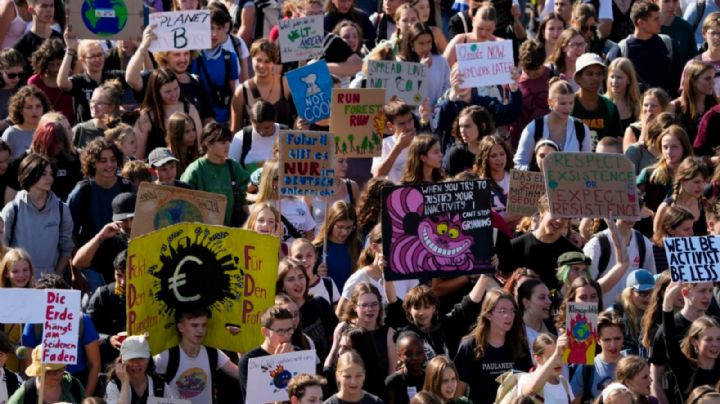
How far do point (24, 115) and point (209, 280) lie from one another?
3.79 meters

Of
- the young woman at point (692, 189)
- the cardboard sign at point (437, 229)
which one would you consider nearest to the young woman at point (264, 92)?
the young woman at point (692, 189)

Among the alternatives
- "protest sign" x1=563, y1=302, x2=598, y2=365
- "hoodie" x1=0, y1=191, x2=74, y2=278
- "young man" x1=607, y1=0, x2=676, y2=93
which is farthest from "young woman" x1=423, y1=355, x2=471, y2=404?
"young man" x1=607, y1=0, x2=676, y2=93

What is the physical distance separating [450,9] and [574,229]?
5757mm

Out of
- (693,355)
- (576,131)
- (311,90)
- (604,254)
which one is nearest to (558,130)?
(576,131)

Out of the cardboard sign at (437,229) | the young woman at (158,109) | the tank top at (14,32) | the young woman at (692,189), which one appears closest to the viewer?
the cardboard sign at (437,229)

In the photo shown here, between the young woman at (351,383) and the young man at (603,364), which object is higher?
the young man at (603,364)

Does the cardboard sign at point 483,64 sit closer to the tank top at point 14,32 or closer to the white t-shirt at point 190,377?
the tank top at point 14,32

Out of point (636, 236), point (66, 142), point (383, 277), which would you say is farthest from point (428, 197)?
point (66, 142)

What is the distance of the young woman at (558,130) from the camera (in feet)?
57.0

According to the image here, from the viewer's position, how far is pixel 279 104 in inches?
724

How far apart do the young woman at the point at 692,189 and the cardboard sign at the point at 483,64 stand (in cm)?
204

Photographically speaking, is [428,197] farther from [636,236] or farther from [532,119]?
[532,119]

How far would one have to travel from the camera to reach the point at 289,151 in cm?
1577

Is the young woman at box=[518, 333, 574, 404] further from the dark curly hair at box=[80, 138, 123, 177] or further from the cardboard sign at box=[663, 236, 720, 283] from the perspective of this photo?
the dark curly hair at box=[80, 138, 123, 177]
